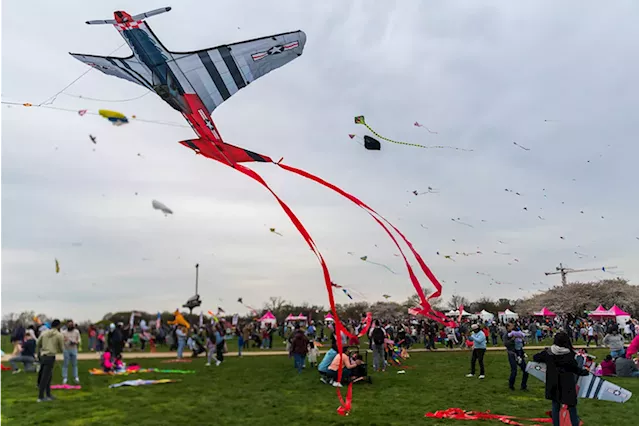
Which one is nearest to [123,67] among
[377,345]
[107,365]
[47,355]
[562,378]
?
[47,355]

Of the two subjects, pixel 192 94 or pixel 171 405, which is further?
pixel 171 405

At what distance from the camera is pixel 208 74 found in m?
6.66

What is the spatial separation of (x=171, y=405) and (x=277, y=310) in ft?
206

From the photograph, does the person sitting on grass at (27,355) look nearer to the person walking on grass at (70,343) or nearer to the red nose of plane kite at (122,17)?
the person walking on grass at (70,343)

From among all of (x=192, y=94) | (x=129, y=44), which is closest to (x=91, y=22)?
(x=129, y=44)

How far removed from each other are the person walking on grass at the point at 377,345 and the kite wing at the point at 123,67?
33.7 feet

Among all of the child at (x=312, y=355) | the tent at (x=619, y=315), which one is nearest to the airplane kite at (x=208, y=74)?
the child at (x=312, y=355)

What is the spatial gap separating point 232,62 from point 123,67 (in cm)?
170

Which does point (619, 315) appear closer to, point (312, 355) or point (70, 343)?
point (312, 355)

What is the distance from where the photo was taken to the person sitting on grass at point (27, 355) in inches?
552

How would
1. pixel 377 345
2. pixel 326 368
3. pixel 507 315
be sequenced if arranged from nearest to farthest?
pixel 326 368 < pixel 377 345 < pixel 507 315

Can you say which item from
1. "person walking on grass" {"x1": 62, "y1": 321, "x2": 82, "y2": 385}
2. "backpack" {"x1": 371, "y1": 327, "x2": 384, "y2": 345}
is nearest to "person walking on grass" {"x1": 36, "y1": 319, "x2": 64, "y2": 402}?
"person walking on grass" {"x1": 62, "y1": 321, "x2": 82, "y2": 385}

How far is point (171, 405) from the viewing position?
9.40m

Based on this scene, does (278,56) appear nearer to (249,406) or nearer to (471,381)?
(249,406)
